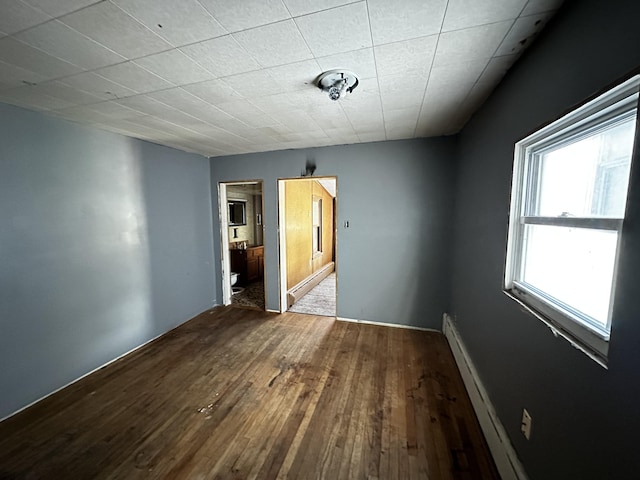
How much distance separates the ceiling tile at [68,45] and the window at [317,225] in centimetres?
454

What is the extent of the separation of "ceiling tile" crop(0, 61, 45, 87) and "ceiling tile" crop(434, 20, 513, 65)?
7.96ft

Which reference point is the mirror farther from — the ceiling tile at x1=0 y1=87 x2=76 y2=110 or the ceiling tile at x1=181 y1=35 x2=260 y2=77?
the ceiling tile at x1=181 y1=35 x2=260 y2=77

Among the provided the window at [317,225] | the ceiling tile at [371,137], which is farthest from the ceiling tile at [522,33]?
the window at [317,225]

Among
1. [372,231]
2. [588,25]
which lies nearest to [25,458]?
[372,231]

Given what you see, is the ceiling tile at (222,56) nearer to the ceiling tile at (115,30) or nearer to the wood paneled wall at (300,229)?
the ceiling tile at (115,30)

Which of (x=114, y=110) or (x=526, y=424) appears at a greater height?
(x=114, y=110)

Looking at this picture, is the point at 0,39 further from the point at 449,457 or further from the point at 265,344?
the point at 449,457

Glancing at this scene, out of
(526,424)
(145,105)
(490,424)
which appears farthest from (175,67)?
(490,424)

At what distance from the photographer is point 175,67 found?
4.82 ft

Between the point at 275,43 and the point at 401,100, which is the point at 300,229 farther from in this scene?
the point at 275,43

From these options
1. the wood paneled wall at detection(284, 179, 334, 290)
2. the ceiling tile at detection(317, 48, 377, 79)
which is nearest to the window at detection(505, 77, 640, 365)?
the ceiling tile at detection(317, 48, 377, 79)

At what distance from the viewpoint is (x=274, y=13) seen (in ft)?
3.53

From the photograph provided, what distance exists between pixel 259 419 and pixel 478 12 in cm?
272

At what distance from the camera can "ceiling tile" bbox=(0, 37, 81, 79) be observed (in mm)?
1254
